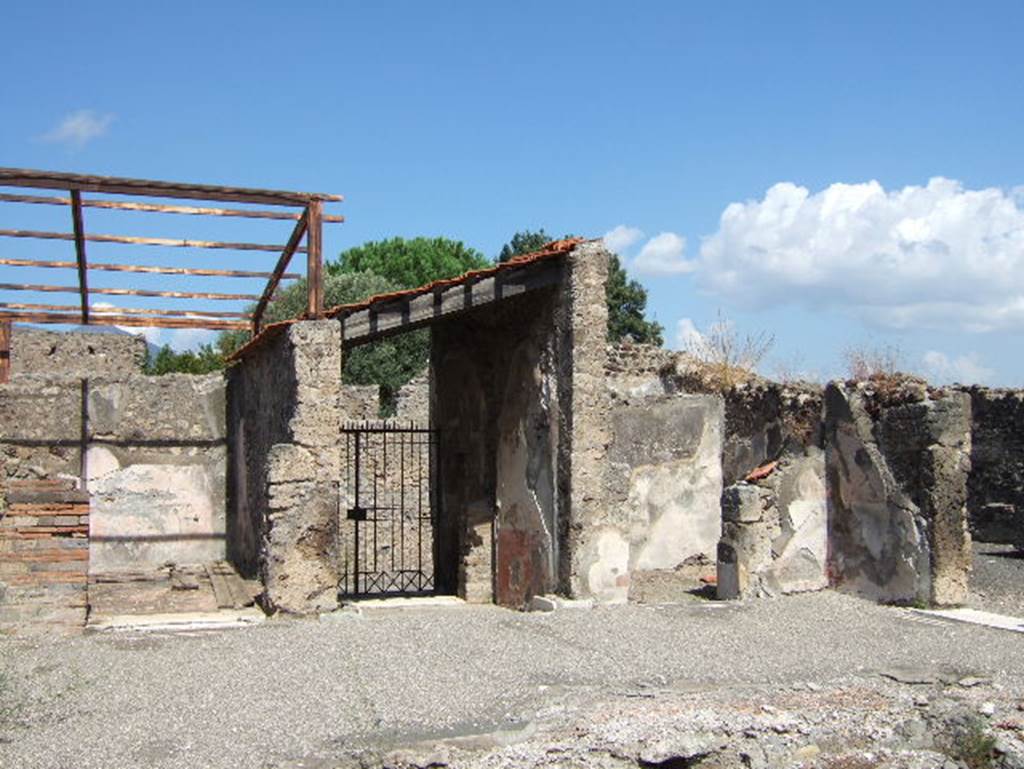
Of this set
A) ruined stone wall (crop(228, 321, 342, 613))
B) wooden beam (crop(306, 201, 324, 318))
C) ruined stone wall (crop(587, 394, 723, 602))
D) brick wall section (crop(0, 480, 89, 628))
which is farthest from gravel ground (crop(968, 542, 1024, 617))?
brick wall section (crop(0, 480, 89, 628))

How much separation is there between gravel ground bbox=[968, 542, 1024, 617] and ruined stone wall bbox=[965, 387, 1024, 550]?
1.24 meters

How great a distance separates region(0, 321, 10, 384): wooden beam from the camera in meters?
14.0

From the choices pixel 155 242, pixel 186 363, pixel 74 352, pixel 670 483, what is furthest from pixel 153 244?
pixel 186 363

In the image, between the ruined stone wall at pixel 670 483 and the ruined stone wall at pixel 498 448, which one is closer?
the ruined stone wall at pixel 498 448

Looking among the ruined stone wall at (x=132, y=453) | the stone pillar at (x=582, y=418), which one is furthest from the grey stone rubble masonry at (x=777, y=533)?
the ruined stone wall at (x=132, y=453)

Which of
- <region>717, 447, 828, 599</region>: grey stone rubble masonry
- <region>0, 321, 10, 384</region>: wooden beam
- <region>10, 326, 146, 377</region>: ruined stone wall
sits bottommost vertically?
<region>717, 447, 828, 599</region>: grey stone rubble masonry

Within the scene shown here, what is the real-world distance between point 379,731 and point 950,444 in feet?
20.5

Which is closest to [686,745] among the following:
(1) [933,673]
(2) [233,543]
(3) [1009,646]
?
(1) [933,673]

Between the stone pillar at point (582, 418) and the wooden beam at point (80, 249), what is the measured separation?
465cm

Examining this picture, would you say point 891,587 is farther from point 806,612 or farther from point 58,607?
point 58,607

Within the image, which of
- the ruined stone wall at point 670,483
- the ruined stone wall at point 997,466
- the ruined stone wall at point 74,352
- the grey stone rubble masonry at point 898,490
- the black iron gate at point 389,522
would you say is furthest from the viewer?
the ruined stone wall at point 74,352

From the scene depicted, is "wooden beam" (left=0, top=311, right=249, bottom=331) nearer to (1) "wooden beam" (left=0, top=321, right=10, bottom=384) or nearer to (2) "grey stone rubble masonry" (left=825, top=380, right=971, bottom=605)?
(1) "wooden beam" (left=0, top=321, right=10, bottom=384)

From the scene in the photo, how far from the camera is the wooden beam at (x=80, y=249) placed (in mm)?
10211

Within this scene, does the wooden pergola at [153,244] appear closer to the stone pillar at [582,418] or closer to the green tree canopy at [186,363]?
the stone pillar at [582,418]
